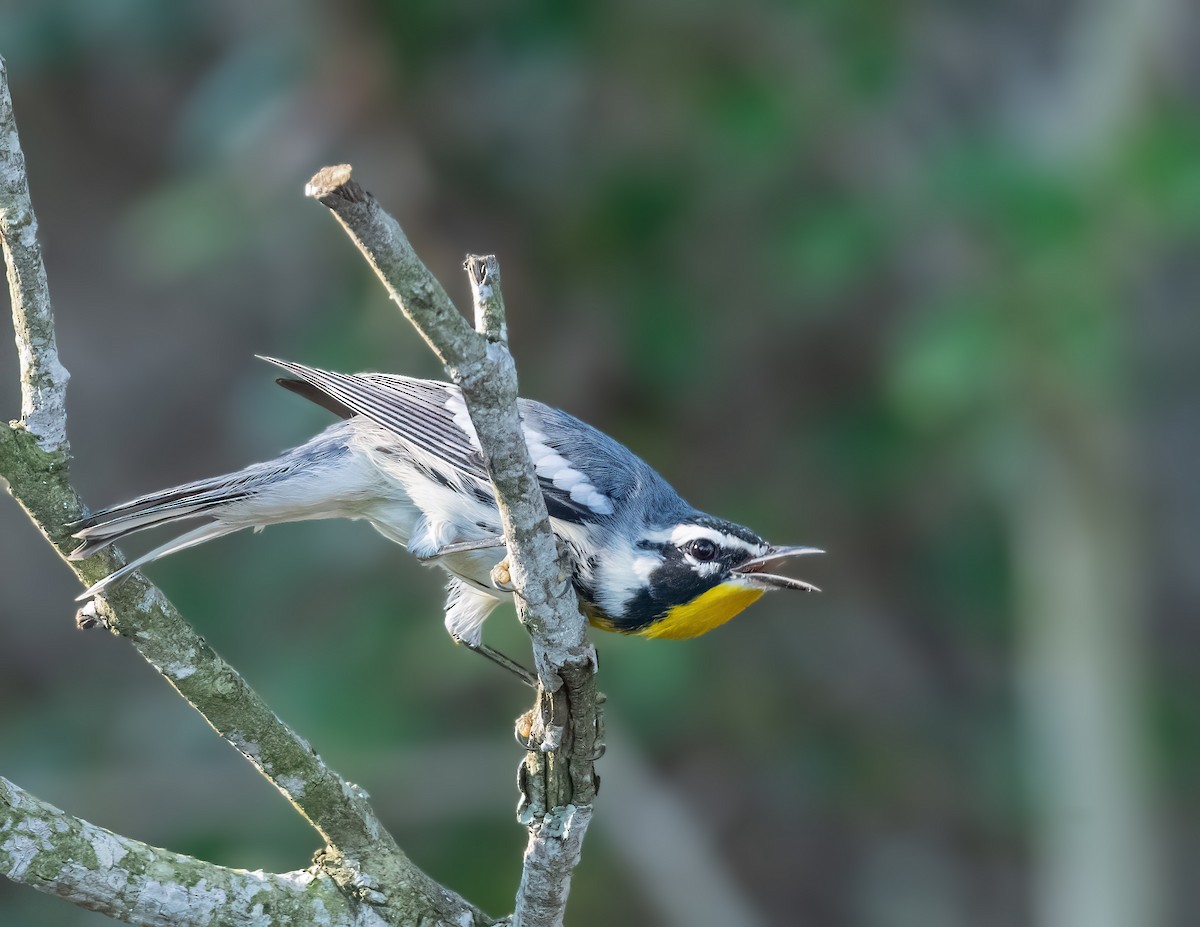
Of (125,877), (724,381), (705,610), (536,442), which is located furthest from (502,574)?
(724,381)

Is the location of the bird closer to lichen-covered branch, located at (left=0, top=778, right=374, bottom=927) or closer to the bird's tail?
the bird's tail

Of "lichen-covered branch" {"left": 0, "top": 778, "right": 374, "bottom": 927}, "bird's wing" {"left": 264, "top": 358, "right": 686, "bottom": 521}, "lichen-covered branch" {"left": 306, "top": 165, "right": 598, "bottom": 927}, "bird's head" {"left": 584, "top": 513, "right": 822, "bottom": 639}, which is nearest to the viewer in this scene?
"lichen-covered branch" {"left": 306, "top": 165, "right": 598, "bottom": 927}

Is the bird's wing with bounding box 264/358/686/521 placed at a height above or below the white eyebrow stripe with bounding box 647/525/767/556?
above

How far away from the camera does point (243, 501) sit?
3.39 meters

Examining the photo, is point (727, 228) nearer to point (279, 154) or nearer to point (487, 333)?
point (279, 154)

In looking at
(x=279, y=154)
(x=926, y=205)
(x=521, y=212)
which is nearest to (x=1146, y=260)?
(x=926, y=205)

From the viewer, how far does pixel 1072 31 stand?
25.2 feet

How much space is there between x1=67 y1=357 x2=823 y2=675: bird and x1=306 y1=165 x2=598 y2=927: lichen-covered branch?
13.3 inches

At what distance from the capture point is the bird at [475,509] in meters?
3.28

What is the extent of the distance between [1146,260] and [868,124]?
1609 millimetres

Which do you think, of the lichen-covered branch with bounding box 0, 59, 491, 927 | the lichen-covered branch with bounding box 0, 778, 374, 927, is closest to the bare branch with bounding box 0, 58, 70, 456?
the lichen-covered branch with bounding box 0, 59, 491, 927

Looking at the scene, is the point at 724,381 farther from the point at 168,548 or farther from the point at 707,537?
the point at 168,548

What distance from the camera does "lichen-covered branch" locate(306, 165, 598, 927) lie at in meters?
2.11

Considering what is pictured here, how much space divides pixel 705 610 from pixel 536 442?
703mm
